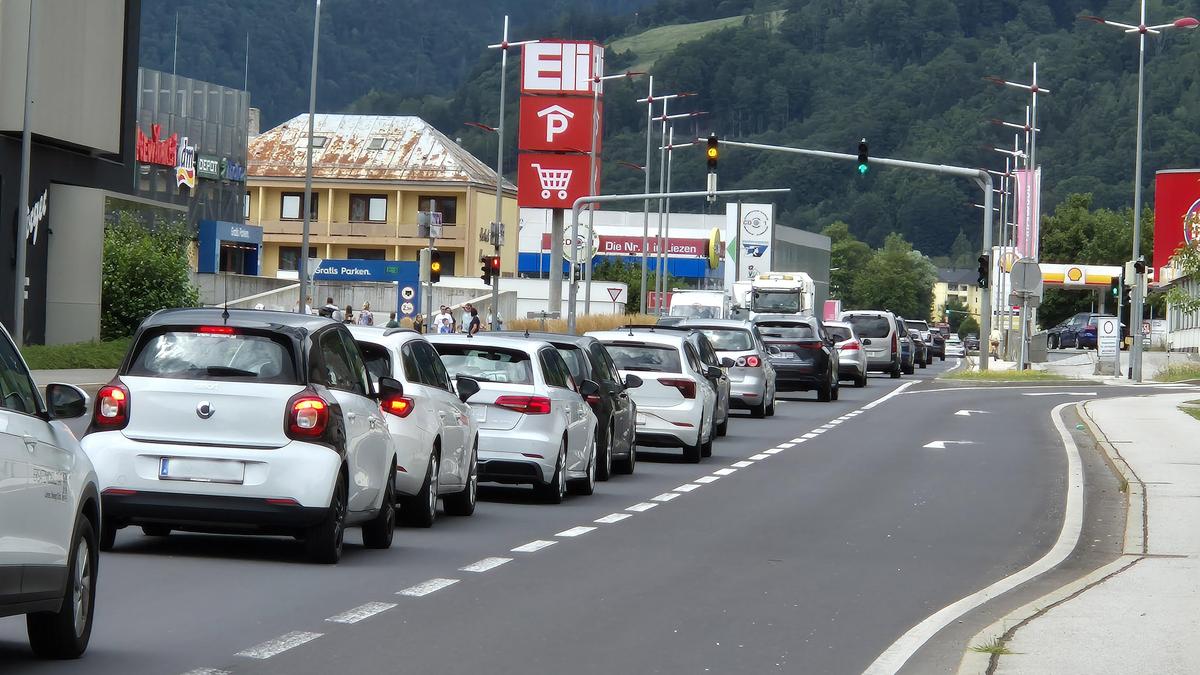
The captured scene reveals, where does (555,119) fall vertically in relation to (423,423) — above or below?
above

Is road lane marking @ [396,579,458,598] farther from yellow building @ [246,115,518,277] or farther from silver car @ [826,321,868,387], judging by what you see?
yellow building @ [246,115,518,277]

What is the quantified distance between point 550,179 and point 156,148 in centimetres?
1886

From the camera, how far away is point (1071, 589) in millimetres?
11961

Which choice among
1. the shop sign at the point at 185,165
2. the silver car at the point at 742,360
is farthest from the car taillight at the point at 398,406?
the shop sign at the point at 185,165

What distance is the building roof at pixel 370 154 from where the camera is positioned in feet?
360

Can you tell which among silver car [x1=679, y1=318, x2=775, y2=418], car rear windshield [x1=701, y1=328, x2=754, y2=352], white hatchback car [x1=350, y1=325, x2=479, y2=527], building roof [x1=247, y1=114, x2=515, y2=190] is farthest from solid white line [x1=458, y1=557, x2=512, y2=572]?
building roof [x1=247, y1=114, x2=515, y2=190]

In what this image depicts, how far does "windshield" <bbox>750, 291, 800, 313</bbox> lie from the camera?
234 ft

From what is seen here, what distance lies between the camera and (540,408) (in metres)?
17.6

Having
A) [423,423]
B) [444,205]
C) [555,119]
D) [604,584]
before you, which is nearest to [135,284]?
[555,119]

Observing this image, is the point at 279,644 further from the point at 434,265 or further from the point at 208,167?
the point at 208,167

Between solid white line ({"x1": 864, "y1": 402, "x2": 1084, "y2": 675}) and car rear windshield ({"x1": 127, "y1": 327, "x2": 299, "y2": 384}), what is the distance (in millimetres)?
4258

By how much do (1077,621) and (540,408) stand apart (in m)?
7.91

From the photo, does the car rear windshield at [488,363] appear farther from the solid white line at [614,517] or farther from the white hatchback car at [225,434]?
the white hatchback car at [225,434]

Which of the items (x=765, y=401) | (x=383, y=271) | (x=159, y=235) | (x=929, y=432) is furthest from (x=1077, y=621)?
(x=383, y=271)
